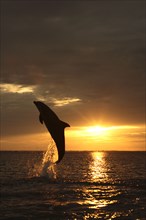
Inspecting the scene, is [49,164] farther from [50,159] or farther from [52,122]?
[52,122]

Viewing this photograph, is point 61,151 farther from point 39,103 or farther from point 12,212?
point 12,212

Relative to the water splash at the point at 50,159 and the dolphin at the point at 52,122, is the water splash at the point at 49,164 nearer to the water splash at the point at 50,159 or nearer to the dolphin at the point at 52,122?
the water splash at the point at 50,159

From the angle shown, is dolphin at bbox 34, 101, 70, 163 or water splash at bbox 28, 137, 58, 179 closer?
dolphin at bbox 34, 101, 70, 163

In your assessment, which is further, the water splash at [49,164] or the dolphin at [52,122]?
the water splash at [49,164]

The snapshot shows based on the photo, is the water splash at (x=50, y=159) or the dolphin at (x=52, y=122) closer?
the dolphin at (x=52, y=122)

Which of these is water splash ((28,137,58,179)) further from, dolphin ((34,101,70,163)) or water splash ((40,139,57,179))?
dolphin ((34,101,70,163))

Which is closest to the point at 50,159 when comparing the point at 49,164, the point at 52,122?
the point at 49,164

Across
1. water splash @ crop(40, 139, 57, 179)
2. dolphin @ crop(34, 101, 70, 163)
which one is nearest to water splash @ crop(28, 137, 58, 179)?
water splash @ crop(40, 139, 57, 179)

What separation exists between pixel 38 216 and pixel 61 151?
1587 cm

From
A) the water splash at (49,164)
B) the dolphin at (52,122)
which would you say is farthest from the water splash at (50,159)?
the dolphin at (52,122)

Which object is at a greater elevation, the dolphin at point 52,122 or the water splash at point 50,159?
the dolphin at point 52,122

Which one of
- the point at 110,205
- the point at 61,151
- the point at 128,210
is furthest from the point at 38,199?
the point at 61,151

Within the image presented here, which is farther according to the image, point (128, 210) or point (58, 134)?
point (128, 210)

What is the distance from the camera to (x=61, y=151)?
16125mm
